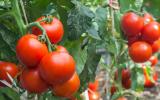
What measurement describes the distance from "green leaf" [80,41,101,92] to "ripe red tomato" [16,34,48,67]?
1.54ft

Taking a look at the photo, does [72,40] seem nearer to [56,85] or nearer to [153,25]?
[56,85]

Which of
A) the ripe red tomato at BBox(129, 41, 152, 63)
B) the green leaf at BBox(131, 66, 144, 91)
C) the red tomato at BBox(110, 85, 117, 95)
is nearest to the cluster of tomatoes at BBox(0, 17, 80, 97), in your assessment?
the ripe red tomato at BBox(129, 41, 152, 63)

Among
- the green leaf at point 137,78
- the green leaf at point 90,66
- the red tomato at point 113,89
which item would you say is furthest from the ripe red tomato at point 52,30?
the red tomato at point 113,89

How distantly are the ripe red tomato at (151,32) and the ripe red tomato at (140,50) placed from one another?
0.07 feet

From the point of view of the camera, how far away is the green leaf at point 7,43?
4.17 ft

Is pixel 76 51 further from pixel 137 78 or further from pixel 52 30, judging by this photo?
pixel 137 78

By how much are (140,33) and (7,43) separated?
0.52m

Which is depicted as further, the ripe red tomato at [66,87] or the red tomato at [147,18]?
the red tomato at [147,18]

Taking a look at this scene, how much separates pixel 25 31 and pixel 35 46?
4.9 inches

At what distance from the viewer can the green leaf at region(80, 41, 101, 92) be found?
4.83 ft

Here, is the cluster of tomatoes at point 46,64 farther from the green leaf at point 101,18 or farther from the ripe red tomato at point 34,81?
the green leaf at point 101,18

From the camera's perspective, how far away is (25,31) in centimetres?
111

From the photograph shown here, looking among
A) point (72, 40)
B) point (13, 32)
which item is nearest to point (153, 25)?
point (72, 40)

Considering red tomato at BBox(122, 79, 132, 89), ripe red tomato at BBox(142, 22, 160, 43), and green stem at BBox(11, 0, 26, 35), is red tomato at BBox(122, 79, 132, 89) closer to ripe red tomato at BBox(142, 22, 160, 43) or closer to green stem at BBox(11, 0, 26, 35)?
ripe red tomato at BBox(142, 22, 160, 43)
